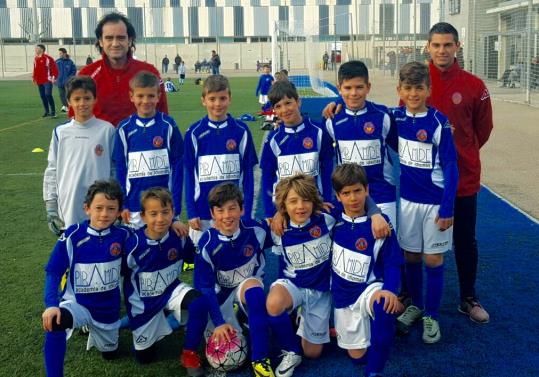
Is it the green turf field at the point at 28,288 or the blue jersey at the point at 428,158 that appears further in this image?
the blue jersey at the point at 428,158

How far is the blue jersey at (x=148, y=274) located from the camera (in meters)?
3.91

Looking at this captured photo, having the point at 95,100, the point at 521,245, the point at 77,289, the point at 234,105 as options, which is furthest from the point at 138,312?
the point at 234,105

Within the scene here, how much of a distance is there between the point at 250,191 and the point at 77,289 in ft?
4.44

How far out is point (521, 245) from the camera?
5.94 metres

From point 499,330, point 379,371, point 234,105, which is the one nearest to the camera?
point 379,371

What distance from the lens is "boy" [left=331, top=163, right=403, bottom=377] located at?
376cm

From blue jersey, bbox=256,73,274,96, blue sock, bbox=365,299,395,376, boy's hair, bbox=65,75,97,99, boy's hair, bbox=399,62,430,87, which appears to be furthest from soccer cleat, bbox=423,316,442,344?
blue jersey, bbox=256,73,274,96

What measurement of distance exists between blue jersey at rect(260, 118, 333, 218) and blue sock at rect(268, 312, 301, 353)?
887 millimetres

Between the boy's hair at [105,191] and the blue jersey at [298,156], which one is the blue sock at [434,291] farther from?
Answer: the boy's hair at [105,191]

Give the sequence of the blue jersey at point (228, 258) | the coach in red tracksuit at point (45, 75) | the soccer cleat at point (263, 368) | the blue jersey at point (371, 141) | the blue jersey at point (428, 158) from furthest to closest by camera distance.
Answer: the coach in red tracksuit at point (45, 75) → the blue jersey at point (371, 141) → the blue jersey at point (428, 158) → the blue jersey at point (228, 258) → the soccer cleat at point (263, 368)

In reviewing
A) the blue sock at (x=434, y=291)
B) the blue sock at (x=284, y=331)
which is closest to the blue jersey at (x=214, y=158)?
the blue sock at (x=284, y=331)

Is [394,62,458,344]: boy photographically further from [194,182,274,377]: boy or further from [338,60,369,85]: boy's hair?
[194,182,274,377]: boy

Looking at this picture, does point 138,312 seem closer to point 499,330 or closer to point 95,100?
point 95,100

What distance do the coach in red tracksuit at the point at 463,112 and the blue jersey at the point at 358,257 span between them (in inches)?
33.6
